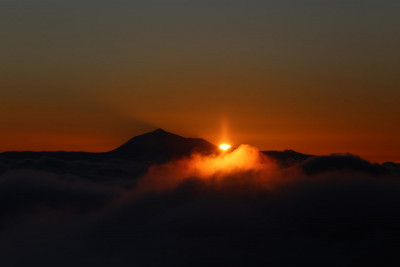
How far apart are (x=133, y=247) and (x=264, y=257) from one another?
36.8m

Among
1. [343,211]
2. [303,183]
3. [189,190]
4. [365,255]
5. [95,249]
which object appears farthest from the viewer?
[189,190]

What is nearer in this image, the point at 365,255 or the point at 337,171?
the point at 365,255

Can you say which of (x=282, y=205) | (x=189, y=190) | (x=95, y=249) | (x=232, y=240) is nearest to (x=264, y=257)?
(x=232, y=240)

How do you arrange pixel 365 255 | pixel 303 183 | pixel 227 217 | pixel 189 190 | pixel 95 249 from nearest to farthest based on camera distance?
1. pixel 365 255
2. pixel 95 249
3. pixel 227 217
4. pixel 303 183
5. pixel 189 190

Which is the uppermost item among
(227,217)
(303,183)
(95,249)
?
(303,183)

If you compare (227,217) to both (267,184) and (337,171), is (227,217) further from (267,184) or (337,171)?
(337,171)

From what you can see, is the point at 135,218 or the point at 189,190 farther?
the point at 189,190

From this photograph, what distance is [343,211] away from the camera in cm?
15525

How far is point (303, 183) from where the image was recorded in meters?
180

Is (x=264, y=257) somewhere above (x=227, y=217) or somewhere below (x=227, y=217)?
below

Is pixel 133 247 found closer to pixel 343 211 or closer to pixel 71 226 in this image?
pixel 71 226

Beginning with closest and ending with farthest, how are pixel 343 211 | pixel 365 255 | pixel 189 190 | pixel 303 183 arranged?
pixel 365 255 < pixel 343 211 < pixel 303 183 < pixel 189 190

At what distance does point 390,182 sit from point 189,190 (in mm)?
70338

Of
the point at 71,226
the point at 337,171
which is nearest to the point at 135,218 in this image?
the point at 71,226
